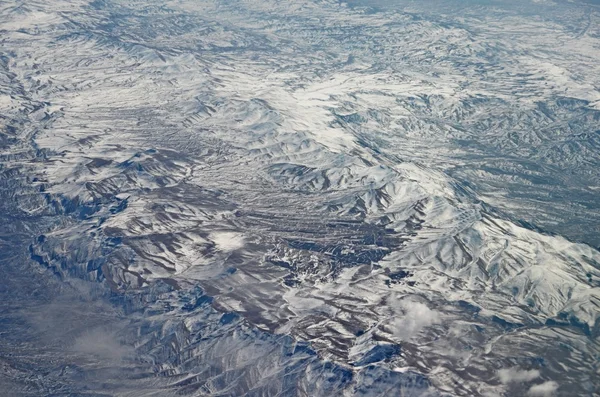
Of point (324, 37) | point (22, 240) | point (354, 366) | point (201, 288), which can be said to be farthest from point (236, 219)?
point (324, 37)

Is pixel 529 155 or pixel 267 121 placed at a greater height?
pixel 267 121

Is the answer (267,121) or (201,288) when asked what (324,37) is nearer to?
(267,121)

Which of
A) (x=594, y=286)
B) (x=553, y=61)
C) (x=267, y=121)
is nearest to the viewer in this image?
(x=594, y=286)

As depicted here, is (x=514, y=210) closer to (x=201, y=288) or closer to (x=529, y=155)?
(x=529, y=155)

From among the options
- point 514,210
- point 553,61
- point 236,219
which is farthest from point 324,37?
point 236,219

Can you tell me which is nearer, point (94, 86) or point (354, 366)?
point (354, 366)

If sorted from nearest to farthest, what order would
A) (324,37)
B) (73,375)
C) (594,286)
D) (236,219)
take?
(73,375), (594,286), (236,219), (324,37)
